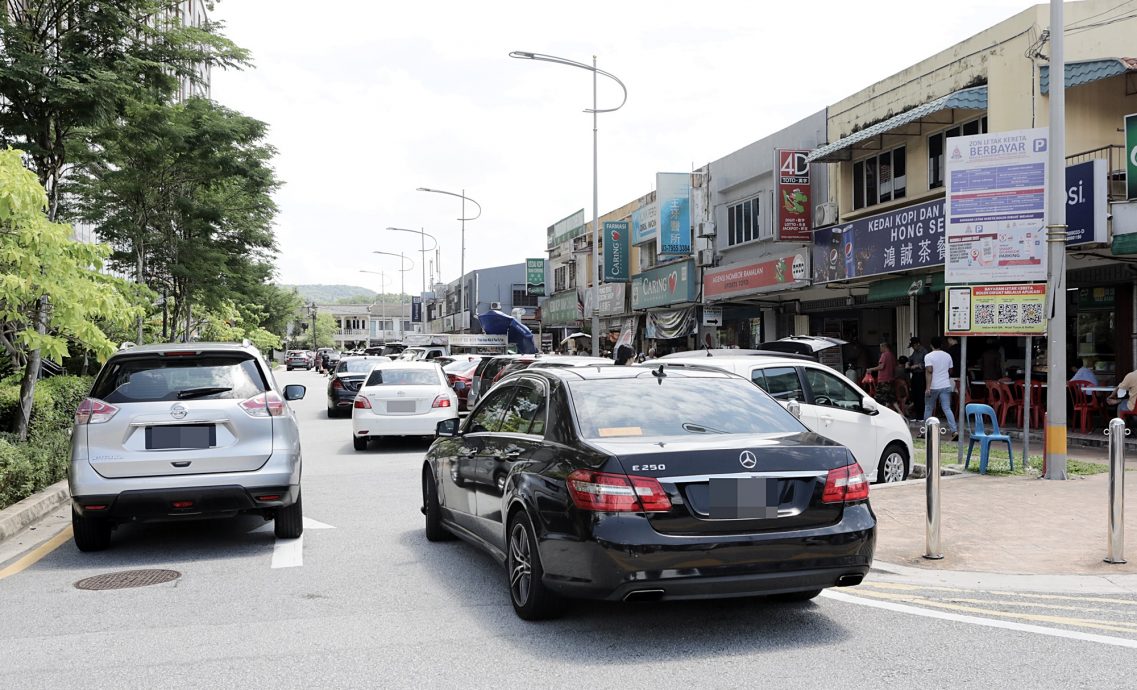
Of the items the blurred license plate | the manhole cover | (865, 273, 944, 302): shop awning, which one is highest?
(865, 273, 944, 302): shop awning

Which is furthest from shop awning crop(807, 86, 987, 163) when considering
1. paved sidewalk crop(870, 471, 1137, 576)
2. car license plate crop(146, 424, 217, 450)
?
car license plate crop(146, 424, 217, 450)

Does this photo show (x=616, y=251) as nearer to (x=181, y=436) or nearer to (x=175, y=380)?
(x=175, y=380)

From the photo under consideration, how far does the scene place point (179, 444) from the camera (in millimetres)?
7535

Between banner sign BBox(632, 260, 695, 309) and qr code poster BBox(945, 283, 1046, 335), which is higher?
banner sign BBox(632, 260, 695, 309)

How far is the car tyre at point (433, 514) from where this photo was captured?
7.93 metres

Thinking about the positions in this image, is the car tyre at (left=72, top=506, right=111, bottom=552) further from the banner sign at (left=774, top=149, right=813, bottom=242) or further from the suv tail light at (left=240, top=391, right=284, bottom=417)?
the banner sign at (left=774, top=149, right=813, bottom=242)

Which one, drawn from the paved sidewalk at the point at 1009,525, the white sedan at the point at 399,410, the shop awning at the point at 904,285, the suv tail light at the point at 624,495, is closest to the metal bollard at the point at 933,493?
the paved sidewalk at the point at 1009,525

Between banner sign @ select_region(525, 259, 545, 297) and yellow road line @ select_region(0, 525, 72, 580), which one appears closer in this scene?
yellow road line @ select_region(0, 525, 72, 580)

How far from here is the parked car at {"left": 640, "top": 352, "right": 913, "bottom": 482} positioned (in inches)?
413

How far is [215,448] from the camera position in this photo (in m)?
7.59

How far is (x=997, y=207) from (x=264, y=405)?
8.74 metres

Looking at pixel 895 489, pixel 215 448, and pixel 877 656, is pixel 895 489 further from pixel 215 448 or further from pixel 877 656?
pixel 215 448

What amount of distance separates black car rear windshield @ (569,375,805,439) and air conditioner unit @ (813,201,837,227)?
17.2 metres

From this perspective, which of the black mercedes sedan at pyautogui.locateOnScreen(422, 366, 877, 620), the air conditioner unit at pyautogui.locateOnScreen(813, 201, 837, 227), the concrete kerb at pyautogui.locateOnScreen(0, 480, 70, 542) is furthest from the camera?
the air conditioner unit at pyautogui.locateOnScreen(813, 201, 837, 227)
